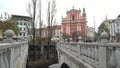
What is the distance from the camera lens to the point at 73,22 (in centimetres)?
7288

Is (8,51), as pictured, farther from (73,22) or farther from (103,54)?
(73,22)

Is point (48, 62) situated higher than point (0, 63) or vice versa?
point (0, 63)

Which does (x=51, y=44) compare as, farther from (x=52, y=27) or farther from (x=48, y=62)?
(x=48, y=62)

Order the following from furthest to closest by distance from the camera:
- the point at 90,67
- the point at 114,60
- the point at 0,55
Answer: the point at 90,67
the point at 114,60
the point at 0,55

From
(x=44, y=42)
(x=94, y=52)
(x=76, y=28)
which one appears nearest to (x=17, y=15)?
(x=76, y=28)

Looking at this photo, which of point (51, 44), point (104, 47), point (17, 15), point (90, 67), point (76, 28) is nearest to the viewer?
point (104, 47)

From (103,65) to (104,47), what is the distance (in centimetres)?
49

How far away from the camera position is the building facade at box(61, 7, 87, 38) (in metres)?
69.7

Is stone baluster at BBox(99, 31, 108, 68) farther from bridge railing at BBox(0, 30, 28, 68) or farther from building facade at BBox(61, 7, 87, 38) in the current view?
building facade at BBox(61, 7, 87, 38)

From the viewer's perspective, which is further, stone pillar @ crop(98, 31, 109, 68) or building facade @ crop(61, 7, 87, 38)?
building facade @ crop(61, 7, 87, 38)

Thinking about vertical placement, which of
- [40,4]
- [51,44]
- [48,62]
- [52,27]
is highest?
[40,4]

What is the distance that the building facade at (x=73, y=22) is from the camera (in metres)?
69.7

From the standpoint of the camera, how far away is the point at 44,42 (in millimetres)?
41406

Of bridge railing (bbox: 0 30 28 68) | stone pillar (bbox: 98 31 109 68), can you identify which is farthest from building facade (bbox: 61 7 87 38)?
stone pillar (bbox: 98 31 109 68)
